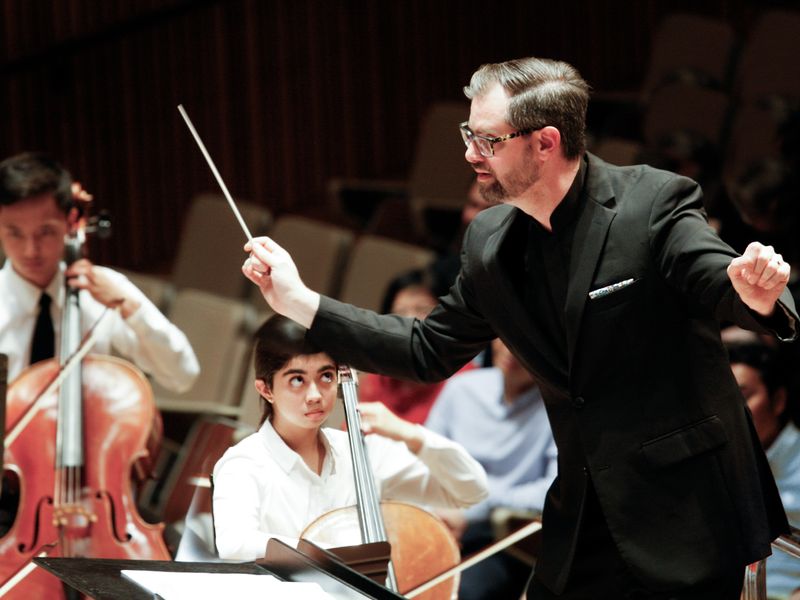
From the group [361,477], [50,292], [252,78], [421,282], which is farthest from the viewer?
[252,78]

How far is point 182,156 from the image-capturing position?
5.33 metres

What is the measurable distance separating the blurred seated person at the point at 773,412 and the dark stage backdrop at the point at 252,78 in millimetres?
2532

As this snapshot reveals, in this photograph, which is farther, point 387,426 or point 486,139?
point 387,426

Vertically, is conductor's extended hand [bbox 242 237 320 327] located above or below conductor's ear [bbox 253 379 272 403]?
above

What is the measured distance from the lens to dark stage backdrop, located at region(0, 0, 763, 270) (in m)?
5.25

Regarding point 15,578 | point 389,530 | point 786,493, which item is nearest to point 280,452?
point 389,530

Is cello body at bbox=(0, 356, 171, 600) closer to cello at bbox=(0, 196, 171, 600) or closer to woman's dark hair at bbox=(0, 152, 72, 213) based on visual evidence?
cello at bbox=(0, 196, 171, 600)

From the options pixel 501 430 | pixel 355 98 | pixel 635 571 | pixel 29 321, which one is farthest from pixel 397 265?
pixel 635 571

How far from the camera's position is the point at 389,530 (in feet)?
7.90

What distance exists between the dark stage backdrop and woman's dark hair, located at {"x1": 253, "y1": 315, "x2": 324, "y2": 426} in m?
2.71

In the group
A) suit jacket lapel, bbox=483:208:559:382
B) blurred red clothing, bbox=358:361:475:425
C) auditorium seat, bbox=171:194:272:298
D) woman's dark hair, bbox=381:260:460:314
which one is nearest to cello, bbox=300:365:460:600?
suit jacket lapel, bbox=483:208:559:382

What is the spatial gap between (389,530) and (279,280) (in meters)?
0.52

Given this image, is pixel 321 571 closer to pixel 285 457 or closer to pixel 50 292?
pixel 285 457

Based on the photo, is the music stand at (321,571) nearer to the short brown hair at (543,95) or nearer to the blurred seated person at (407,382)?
the short brown hair at (543,95)
